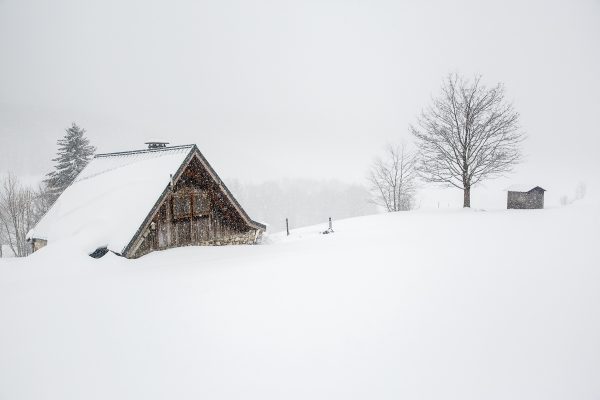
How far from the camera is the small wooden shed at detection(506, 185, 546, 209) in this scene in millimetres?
23219

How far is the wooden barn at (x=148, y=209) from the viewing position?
41.8 feet

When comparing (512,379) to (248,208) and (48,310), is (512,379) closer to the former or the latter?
(48,310)

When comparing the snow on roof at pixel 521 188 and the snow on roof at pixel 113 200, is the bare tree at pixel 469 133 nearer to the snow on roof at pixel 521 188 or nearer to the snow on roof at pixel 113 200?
the snow on roof at pixel 521 188

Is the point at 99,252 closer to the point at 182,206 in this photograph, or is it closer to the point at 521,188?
the point at 182,206

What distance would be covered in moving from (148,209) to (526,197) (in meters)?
25.4

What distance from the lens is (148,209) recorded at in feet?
42.4

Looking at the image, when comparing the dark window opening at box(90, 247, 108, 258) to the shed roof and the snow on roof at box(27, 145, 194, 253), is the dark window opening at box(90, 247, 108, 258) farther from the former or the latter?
the shed roof

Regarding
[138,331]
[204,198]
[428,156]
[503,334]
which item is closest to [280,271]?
[138,331]

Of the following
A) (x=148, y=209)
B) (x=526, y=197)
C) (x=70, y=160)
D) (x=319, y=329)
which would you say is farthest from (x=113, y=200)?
(x=526, y=197)

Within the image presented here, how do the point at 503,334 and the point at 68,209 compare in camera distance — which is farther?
the point at 68,209

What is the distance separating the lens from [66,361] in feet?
17.3

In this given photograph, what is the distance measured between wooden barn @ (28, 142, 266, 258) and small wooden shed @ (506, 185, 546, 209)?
19560mm

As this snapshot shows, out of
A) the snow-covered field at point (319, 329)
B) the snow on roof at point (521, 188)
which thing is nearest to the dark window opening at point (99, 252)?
the snow-covered field at point (319, 329)

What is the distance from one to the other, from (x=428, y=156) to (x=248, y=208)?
67.6 m
